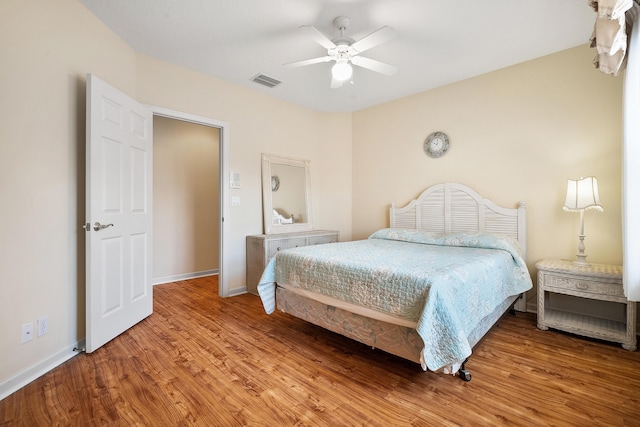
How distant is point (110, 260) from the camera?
7.88ft

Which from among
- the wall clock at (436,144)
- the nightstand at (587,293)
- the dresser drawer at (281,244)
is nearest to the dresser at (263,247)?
the dresser drawer at (281,244)

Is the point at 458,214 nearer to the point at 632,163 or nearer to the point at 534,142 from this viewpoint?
the point at 534,142

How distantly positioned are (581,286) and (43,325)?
4.07 metres

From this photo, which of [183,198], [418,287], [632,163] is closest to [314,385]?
[418,287]

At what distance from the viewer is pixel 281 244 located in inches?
150

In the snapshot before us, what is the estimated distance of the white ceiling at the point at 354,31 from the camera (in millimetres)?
2283

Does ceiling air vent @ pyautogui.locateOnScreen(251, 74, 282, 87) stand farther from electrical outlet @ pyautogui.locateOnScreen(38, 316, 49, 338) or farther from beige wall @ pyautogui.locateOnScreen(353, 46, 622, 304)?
electrical outlet @ pyautogui.locateOnScreen(38, 316, 49, 338)

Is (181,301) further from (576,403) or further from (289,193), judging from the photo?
(576,403)

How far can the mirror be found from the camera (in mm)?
4078

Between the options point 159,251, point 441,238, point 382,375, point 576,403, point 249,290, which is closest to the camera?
point 576,403

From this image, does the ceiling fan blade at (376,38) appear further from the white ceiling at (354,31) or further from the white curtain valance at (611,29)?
the white curtain valance at (611,29)

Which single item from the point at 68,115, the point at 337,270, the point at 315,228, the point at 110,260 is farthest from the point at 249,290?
the point at 68,115

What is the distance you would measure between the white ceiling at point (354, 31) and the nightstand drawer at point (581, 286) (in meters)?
2.16

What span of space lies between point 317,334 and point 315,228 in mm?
2330
